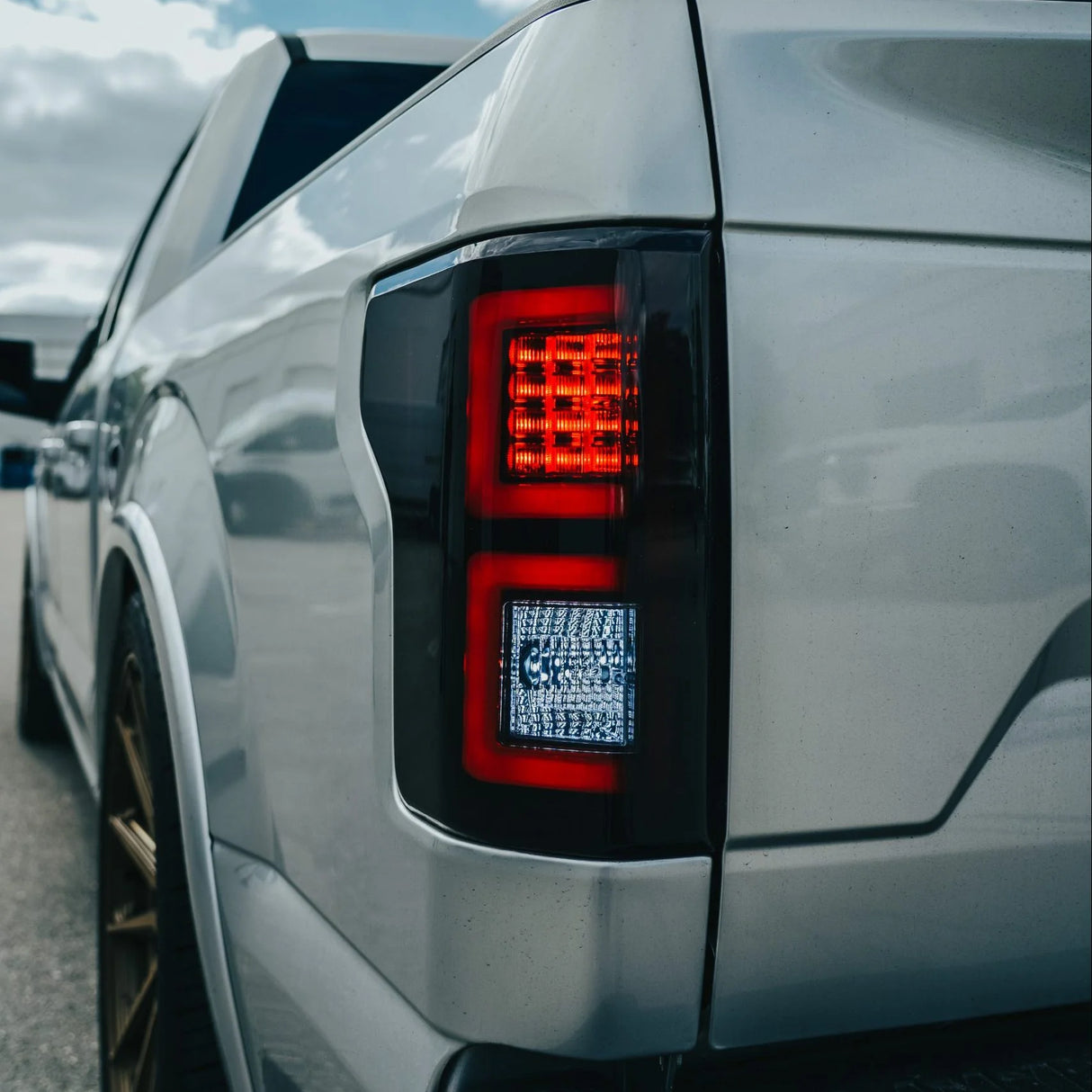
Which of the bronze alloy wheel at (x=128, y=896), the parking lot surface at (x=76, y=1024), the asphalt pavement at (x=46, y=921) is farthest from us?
the asphalt pavement at (x=46, y=921)

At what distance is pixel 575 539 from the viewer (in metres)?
1.03

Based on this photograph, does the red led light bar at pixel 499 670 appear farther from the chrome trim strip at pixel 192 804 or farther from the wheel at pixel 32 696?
the wheel at pixel 32 696

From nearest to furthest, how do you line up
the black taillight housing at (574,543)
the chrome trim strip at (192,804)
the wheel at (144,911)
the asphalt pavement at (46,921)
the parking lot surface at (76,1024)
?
the black taillight housing at (574,543)
the parking lot surface at (76,1024)
the chrome trim strip at (192,804)
the wheel at (144,911)
the asphalt pavement at (46,921)

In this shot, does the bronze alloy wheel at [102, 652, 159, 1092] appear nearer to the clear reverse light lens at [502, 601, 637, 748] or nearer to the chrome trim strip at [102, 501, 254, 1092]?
the chrome trim strip at [102, 501, 254, 1092]

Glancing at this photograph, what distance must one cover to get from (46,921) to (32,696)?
1778 millimetres

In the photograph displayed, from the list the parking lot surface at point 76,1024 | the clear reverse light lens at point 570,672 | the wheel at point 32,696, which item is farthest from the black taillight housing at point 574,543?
the wheel at point 32,696

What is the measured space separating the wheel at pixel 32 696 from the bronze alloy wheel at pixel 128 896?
2577mm

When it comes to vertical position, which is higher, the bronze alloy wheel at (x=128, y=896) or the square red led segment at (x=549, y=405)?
the square red led segment at (x=549, y=405)

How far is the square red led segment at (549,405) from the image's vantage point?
102 cm

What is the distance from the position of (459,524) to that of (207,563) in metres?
0.64

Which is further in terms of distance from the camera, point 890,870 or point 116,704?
point 116,704

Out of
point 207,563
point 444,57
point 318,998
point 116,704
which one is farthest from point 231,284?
point 444,57

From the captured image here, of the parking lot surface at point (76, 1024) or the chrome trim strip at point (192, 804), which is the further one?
the chrome trim strip at point (192, 804)

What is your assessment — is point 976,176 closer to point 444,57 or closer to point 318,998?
point 318,998
